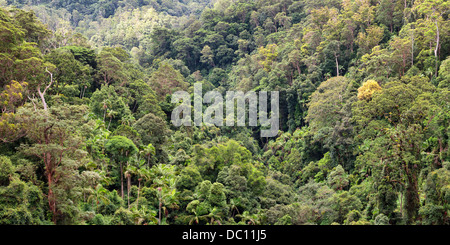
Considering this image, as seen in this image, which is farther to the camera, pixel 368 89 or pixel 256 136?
pixel 256 136

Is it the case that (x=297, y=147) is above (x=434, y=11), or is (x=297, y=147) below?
below

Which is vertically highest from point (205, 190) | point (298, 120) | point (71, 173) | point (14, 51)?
point (14, 51)

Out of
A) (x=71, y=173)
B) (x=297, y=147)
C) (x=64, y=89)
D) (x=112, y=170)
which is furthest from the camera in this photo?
(x=297, y=147)

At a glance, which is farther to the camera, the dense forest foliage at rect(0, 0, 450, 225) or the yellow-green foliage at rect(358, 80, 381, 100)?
the yellow-green foliage at rect(358, 80, 381, 100)

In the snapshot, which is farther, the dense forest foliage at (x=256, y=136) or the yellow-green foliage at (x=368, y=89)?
the yellow-green foliage at (x=368, y=89)

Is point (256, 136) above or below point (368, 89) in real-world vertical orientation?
below

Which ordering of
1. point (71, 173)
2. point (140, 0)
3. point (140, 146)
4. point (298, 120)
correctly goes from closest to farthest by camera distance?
1. point (71, 173)
2. point (140, 146)
3. point (298, 120)
4. point (140, 0)

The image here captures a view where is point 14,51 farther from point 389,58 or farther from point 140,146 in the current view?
point 389,58
